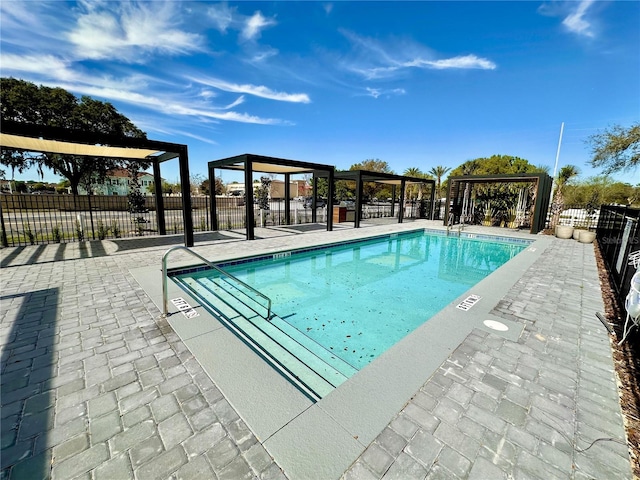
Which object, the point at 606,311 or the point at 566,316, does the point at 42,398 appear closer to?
the point at 566,316

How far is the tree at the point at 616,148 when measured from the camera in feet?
48.5

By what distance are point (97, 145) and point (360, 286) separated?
25.7ft

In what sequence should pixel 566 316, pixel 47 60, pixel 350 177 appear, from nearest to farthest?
pixel 566 316 < pixel 47 60 < pixel 350 177

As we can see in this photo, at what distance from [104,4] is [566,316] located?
11.9 meters

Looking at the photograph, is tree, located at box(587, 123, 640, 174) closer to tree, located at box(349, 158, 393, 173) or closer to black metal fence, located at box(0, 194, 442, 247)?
black metal fence, located at box(0, 194, 442, 247)

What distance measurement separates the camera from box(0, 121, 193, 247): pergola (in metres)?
5.31

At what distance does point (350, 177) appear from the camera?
1462 centimetres

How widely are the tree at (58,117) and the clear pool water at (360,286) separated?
15.9m

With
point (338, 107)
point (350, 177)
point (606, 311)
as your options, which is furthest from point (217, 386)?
point (338, 107)

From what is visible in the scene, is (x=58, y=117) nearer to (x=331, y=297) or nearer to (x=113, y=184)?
(x=113, y=184)

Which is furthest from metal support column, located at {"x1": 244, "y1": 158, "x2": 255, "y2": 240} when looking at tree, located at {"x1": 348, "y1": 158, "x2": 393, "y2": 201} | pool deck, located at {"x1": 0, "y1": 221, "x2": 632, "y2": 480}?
tree, located at {"x1": 348, "y1": 158, "x2": 393, "y2": 201}

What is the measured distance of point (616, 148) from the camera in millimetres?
15133

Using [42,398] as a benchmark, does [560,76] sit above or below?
above

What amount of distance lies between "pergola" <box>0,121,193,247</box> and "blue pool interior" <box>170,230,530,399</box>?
10.3ft
